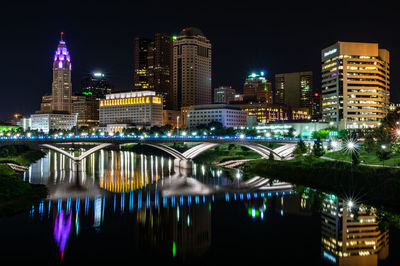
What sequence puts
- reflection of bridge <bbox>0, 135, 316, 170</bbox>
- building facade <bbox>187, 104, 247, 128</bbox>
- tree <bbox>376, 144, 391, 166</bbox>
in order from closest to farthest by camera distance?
tree <bbox>376, 144, 391, 166</bbox> → reflection of bridge <bbox>0, 135, 316, 170</bbox> → building facade <bbox>187, 104, 247, 128</bbox>

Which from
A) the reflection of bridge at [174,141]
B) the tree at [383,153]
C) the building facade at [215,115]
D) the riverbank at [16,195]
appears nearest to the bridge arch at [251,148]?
the reflection of bridge at [174,141]

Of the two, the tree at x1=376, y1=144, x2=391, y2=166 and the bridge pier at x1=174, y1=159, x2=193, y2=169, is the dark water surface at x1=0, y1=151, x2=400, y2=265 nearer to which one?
the tree at x1=376, y1=144, x2=391, y2=166

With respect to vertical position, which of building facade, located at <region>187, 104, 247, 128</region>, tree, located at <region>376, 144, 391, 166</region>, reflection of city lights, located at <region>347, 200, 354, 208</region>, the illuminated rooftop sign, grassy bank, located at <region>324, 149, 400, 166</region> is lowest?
reflection of city lights, located at <region>347, 200, 354, 208</region>

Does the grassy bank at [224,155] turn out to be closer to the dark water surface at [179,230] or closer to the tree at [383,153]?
the dark water surface at [179,230]

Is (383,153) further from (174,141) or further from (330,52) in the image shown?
(330,52)

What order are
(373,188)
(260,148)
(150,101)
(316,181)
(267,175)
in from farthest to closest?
(150,101)
(260,148)
(267,175)
(316,181)
(373,188)

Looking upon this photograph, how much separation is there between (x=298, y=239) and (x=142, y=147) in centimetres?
11249

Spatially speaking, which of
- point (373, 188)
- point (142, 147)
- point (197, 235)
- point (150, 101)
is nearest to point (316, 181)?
point (373, 188)

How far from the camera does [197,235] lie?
110 ft

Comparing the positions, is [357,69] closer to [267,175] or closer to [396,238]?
[267,175]

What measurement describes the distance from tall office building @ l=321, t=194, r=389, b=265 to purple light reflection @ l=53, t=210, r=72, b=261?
64.8ft

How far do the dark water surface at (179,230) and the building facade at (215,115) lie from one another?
452ft

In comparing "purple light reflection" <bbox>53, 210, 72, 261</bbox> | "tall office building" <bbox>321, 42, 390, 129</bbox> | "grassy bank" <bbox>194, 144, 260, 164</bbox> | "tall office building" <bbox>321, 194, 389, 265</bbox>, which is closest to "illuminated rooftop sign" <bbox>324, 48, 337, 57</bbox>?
"tall office building" <bbox>321, 42, 390, 129</bbox>

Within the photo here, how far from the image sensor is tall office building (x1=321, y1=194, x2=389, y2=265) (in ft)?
95.5
